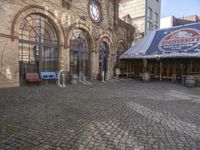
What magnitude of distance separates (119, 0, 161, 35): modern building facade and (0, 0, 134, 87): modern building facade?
757 cm

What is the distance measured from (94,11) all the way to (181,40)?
7.88m

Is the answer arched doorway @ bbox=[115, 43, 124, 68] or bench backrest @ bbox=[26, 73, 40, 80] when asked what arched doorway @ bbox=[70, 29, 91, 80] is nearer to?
bench backrest @ bbox=[26, 73, 40, 80]

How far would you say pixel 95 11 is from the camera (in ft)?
49.5

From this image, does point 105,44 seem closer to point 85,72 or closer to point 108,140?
point 85,72

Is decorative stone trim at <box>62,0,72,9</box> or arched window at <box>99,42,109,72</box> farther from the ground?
decorative stone trim at <box>62,0,72,9</box>

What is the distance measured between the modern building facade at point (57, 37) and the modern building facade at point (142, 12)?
757 centimetres

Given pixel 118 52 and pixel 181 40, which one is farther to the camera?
pixel 118 52

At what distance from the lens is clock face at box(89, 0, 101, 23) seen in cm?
1456

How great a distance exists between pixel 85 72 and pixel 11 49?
6.72 metres

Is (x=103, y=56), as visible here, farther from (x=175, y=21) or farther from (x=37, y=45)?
(x=175, y=21)

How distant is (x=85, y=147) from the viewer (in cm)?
306

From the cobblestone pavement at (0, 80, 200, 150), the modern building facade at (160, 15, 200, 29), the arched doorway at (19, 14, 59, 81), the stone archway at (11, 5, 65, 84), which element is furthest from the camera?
the modern building facade at (160, 15, 200, 29)

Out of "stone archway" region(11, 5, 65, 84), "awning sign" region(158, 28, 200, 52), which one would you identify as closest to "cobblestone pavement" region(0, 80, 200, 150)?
"stone archway" region(11, 5, 65, 84)

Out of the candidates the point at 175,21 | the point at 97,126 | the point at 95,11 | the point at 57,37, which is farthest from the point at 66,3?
the point at 175,21
